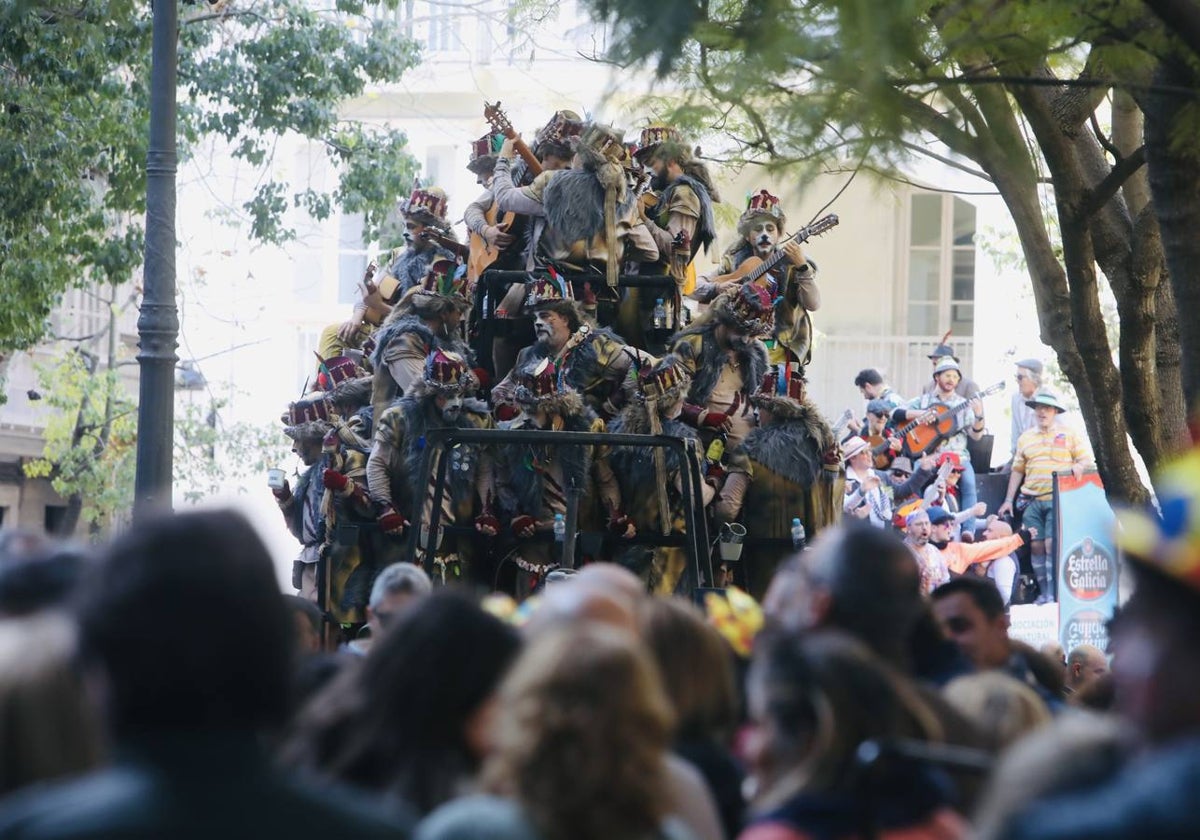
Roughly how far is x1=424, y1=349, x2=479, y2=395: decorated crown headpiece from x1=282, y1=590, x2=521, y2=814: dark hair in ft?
24.9

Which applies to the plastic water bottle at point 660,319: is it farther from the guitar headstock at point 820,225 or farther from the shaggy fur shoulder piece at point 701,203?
the guitar headstock at point 820,225

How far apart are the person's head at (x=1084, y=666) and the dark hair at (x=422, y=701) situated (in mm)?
6148

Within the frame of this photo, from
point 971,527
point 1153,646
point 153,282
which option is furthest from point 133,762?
point 971,527

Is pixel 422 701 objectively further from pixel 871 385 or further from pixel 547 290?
pixel 871 385

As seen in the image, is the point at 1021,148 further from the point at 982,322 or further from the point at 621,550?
the point at 982,322

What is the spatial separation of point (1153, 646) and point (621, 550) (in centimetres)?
855

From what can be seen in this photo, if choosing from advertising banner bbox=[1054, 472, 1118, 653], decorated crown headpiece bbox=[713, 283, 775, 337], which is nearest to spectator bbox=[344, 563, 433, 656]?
decorated crown headpiece bbox=[713, 283, 775, 337]

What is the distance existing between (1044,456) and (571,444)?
10554mm

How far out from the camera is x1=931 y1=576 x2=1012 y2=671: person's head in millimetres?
5992

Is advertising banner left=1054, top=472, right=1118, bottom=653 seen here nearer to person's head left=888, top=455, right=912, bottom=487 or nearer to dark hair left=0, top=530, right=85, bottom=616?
person's head left=888, top=455, right=912, bottom=487

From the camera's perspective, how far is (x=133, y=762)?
8.83 ft

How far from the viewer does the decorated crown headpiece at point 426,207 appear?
13.7m

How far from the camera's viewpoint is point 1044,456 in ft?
66.6

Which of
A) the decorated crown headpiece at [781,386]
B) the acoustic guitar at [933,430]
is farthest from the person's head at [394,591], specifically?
the acoustic guitar at [933,430]
